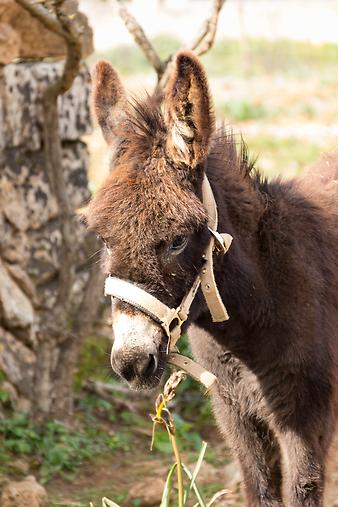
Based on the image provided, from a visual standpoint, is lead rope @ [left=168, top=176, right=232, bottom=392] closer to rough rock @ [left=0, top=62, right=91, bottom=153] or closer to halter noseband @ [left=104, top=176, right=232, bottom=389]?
halter noseband @ [left=104, top=176, right=232, bottom=389]

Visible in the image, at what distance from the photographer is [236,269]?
3609 millimetres

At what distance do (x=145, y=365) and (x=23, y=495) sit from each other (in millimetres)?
1895

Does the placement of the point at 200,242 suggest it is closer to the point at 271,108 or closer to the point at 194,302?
the point at 194,302

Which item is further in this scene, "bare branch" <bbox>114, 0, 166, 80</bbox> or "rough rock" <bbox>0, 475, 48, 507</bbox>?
"bare branch" <bbox>114, 0, 166, 80</bbox>

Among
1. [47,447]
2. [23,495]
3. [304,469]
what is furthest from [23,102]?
[304,469]

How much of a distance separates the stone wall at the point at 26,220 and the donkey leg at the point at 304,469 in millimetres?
2433

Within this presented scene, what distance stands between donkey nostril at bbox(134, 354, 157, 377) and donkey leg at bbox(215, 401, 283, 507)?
101 centimetres

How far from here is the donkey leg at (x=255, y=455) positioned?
A: 409cm

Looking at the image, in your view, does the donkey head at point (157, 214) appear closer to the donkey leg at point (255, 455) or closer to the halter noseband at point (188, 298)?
the halter noseband at point (188, 298)

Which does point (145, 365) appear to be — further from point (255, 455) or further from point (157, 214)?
point (255, 455)

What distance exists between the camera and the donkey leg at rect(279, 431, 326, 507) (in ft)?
12.3

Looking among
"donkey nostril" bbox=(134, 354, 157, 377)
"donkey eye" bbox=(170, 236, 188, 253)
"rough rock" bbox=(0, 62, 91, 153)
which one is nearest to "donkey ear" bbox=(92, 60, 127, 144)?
"donkey eye" bbox=(170, 236, 188, 253)

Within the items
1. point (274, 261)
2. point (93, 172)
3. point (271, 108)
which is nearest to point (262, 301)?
point (274, 261)

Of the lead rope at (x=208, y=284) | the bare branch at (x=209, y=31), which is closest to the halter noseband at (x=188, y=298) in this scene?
the lead rope at (x=208, y=284)
